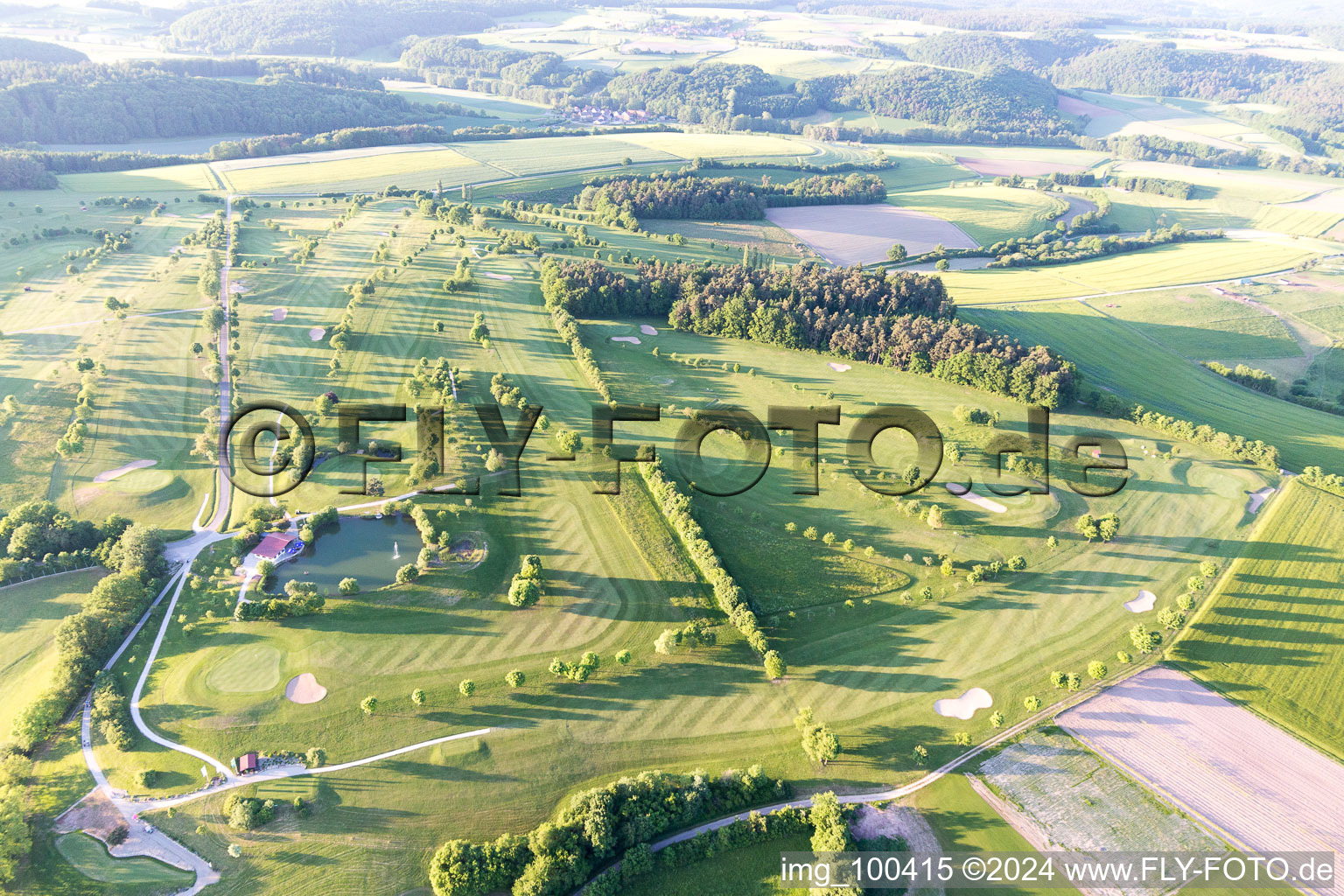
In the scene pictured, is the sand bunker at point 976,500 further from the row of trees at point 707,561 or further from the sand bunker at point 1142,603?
the row of trees at point 707,561

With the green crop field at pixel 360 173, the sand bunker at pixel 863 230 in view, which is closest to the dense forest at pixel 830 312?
the sand bunker at pixel 863 230

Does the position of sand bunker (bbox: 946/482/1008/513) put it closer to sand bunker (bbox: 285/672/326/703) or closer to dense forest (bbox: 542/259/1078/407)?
dense forest (bbox: 542/259/1078/407)

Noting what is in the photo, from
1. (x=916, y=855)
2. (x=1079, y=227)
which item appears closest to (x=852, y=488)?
(x=916, y=855)

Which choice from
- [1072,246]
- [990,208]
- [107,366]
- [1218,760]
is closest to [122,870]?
[1218,760]

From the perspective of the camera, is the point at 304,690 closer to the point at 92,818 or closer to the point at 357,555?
the point at 92,818

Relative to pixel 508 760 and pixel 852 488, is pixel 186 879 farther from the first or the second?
pixel 852 488

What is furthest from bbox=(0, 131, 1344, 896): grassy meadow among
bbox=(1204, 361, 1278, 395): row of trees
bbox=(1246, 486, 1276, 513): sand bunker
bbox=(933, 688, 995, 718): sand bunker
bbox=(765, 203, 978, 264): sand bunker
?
bbox=(765, 203, 978, 264): sand bunker
